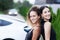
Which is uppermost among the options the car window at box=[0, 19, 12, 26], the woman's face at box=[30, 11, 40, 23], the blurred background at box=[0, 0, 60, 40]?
the blurred background at box=[0, 0, 60, 40]

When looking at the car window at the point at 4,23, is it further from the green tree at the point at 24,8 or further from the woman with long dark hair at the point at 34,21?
the woman with long dark hair at the point at 34,21

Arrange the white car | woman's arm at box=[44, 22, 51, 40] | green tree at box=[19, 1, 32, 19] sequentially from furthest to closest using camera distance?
green tree at box=[19, 1, 32, 19], the white car, woman's arm at box=[44, 22, 51, 40]

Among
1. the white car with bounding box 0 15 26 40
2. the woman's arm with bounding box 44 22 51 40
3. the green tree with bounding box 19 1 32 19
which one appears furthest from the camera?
the green tree with bounding box 19 1 32 19

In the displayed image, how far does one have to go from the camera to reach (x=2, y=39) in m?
3.50

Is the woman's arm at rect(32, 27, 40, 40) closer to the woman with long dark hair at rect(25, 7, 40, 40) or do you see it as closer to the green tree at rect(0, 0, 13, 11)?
the woman with long dark hair at rect(25, 7, 40, 40)

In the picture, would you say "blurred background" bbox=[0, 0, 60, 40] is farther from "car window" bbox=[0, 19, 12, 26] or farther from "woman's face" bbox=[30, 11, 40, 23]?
"woman's face" bbox=[30, 11, 40, 23]

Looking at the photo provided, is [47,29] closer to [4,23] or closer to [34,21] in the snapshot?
[34,21]

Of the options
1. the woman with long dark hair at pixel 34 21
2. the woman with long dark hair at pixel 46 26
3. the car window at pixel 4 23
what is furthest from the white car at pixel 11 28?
the woman with long dark hair at pixel 46 26

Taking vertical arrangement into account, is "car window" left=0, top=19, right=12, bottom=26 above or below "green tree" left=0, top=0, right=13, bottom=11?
below

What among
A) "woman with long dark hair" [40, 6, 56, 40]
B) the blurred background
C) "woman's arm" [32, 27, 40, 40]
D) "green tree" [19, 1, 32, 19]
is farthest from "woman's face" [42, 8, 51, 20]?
"green tree" [19, 1, 32, 19]

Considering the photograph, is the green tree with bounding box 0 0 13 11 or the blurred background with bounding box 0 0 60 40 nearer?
the blurred background with bounding box 0 0 60 40

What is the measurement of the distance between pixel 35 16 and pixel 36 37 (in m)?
0.26

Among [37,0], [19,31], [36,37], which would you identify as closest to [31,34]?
[36,37]

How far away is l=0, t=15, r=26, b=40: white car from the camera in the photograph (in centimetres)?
344
